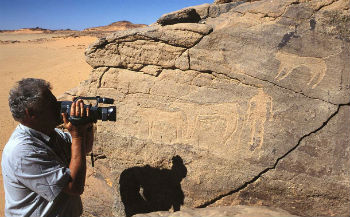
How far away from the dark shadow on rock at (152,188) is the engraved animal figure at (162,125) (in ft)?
0.84

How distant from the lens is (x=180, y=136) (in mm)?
3109

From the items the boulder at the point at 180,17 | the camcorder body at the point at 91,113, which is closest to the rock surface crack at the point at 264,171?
the camcorder body at the point at 91,113

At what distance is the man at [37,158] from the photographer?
178 cm

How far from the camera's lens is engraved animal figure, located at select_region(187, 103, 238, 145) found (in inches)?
116

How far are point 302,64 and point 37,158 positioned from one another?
8.04 ft

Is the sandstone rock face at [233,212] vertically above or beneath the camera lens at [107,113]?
beneath

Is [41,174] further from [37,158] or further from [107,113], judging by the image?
[107,113]

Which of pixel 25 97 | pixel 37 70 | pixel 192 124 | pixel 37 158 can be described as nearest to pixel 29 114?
pixel 25 97

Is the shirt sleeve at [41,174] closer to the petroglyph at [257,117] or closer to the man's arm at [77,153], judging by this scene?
the man's arm at [77,153]

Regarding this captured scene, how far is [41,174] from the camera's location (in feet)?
5.87

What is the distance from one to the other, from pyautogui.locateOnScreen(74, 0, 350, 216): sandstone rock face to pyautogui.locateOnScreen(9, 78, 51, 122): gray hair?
1463 millimetres

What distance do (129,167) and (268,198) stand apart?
158 cm

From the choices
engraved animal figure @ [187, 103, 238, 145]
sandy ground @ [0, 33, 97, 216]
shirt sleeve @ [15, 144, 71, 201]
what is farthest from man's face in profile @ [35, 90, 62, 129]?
sandy ground @ [0, 33, 97, 216]

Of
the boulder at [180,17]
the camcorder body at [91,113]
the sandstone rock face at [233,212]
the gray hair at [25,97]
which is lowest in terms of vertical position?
the sandstone rock face at [233,212]
